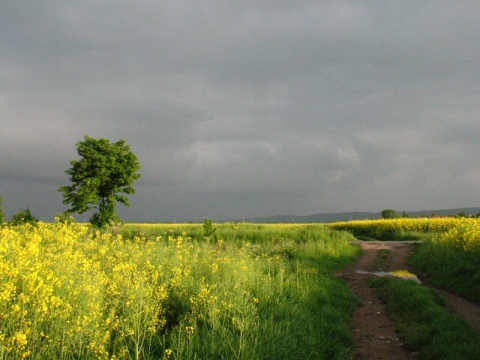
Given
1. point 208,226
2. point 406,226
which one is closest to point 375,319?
point 208,226

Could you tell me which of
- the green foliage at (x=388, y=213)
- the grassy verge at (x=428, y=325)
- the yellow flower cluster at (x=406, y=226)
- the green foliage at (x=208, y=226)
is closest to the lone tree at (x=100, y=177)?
Result: the green foliage at (x=208, y=226)

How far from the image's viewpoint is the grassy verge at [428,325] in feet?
23.2

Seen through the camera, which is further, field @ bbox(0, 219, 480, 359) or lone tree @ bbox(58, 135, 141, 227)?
lone tree @ bbox(58, 135, 141, 227)

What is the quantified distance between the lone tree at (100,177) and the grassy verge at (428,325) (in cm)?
Answer: 3093

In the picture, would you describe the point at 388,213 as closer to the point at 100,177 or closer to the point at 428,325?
the point at 100,177

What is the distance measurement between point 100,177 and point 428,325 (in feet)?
113

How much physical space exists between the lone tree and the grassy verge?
30.9 m

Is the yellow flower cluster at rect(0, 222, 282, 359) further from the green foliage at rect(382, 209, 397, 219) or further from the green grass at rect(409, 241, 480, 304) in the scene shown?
the green foliage at rect(382, 209, 397, 219)

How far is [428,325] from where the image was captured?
852 cm

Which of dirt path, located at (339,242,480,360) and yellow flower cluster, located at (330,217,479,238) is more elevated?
yellow flower cluster, located at (330,217,479,238)

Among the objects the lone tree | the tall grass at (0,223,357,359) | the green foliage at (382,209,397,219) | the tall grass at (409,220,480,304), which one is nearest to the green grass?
the tall grass at (409,220,480,304)

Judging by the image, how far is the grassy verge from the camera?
706 centimetres

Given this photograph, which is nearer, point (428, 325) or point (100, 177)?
point (428, 325)

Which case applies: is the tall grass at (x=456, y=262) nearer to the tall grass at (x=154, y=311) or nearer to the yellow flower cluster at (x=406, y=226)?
the tall grass at (x=154, y=311)
